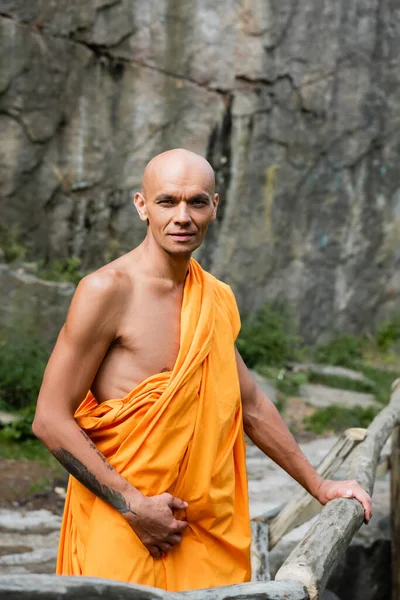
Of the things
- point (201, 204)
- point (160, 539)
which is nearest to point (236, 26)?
point (201, 204)

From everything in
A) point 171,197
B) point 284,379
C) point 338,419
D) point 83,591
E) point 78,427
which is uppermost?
point 171,197

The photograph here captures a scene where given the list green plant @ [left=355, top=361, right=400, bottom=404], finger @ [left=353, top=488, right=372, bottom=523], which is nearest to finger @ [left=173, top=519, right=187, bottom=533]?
finger @ [left=353, top=488, right=372, bottom=523]

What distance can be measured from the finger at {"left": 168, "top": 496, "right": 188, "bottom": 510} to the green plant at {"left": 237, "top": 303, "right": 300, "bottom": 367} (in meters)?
6.40

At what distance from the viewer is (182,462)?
242cm

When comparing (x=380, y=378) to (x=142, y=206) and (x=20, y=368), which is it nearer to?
(x=20, y=368)

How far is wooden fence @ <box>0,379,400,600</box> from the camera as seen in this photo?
4.97 feet

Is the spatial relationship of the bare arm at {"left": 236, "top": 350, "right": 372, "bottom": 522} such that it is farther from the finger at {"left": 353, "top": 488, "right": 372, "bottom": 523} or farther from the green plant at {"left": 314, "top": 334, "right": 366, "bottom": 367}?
the green plant at {"left": 314, "top": 334, "right": 366, "bottom": 367}

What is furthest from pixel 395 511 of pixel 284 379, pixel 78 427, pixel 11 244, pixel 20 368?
pixel 11 244

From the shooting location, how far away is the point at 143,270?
2.52 metres

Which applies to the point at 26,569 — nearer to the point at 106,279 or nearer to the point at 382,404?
the point at 106,279

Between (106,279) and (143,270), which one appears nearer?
(106,279)

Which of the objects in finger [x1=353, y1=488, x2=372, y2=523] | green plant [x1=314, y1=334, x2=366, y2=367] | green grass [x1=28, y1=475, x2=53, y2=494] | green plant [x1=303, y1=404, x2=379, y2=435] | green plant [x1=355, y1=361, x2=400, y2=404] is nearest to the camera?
finger [x1=353, y1=488, x2=372, y2=523]

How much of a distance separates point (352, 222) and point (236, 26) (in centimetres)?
279

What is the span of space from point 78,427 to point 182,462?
332mm
